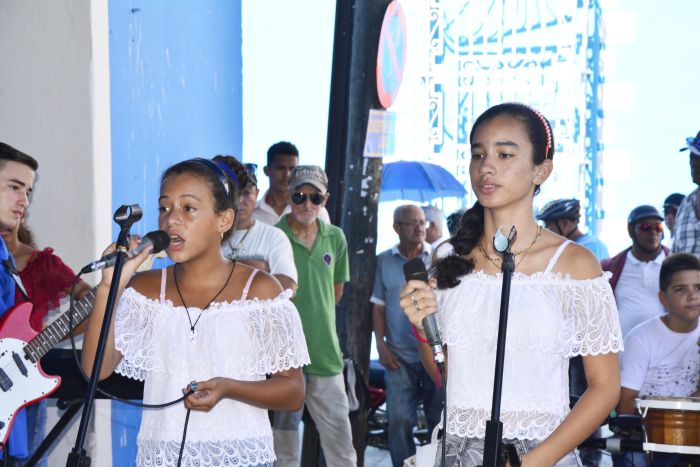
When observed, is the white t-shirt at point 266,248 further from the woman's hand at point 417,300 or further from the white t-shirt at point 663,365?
the woman's hand at point 417,300

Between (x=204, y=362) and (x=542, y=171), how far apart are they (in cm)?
136

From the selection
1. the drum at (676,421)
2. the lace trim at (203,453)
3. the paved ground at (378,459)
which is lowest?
the paved ground at (378,459)

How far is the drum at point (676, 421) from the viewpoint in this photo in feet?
14.6

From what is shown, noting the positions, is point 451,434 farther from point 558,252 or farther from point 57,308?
point 57,308

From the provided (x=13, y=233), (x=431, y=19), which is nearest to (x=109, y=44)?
(x=13, y=233)

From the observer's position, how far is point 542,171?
10.8ft

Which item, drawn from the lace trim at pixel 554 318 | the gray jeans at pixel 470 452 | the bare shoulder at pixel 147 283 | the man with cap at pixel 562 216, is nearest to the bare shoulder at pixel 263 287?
the bare shoulder at pixel 147 283

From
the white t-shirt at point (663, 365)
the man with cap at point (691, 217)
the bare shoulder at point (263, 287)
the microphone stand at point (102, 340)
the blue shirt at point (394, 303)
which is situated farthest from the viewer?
the blue shirt at point (394, 303)

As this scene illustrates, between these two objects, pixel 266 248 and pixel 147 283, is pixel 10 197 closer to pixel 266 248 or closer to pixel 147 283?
pixel 147 283

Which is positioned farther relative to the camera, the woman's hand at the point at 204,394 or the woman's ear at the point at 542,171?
the woman's ear at the point at 542,171

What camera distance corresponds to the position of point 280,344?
3.59m

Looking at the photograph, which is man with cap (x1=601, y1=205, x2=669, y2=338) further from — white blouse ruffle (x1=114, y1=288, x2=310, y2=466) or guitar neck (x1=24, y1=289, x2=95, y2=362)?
white blouse ruffle (x1=114, y1=288, x2=310, y2=466)

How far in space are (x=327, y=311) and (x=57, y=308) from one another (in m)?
2.08

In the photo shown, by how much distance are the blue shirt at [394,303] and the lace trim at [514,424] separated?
5.08 meters
